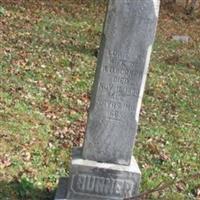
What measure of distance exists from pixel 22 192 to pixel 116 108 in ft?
5.45

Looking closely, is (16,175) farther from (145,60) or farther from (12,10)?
(12,10)

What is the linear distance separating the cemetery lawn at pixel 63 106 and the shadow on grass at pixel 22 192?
0.01 metres

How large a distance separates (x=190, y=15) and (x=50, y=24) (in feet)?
38.2

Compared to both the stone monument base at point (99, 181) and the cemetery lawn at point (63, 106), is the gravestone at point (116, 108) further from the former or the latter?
the cemetery lawn at point (63, 106)

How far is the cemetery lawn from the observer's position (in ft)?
26.3

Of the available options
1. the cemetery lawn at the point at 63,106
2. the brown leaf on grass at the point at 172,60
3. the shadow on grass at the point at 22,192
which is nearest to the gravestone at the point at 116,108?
the shadow on grass at the point at 22,192

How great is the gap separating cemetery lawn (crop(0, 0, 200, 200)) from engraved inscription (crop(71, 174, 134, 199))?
64cm

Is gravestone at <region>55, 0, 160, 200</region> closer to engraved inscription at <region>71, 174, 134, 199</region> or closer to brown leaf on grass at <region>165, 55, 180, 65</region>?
engraved inscription at <region>71, 174, 134, 199</region>

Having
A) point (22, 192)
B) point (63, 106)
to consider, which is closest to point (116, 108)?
point (22, 192)

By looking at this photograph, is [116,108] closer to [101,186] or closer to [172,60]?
[101,186]

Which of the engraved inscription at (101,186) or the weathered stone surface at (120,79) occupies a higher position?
the weathered stone surface at (120,79)

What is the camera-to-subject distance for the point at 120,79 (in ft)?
21.2

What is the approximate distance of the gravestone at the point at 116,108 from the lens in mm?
6254

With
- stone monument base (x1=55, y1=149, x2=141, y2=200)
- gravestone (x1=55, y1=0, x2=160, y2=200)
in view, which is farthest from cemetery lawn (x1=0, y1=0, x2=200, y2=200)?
gravestone (x1=55, y1=0, x2=160, y2=200)
